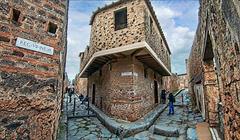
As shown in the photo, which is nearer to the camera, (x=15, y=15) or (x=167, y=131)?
(x=15, y=15)

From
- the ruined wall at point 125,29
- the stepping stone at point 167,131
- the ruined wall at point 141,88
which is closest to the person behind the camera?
the stepping stone at point 167,131

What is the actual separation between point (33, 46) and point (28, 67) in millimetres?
369

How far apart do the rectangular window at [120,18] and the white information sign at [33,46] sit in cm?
543

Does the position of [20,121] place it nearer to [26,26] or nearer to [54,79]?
[54,79]

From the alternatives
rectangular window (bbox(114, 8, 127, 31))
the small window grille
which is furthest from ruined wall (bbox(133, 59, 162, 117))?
the small window grille

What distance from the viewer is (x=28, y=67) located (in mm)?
2510

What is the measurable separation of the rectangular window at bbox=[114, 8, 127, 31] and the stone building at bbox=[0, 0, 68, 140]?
199 inches

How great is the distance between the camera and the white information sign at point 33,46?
96.1 inches

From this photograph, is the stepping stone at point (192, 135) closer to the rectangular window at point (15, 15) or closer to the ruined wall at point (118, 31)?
the ruined wall at point (118, 31)

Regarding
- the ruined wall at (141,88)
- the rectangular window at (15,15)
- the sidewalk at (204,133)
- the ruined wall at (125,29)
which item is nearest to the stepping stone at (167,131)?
the sidewalk at (204,133)

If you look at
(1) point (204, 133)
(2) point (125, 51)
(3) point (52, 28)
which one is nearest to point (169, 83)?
(2) point (125, 51)

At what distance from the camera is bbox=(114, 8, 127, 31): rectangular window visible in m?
7.79

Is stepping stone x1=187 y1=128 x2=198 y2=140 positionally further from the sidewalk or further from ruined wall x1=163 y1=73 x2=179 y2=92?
ruined wall x1=163 y1=73 x2=179 y2=92

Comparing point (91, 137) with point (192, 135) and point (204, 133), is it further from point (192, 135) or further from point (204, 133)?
point (204, 133)
